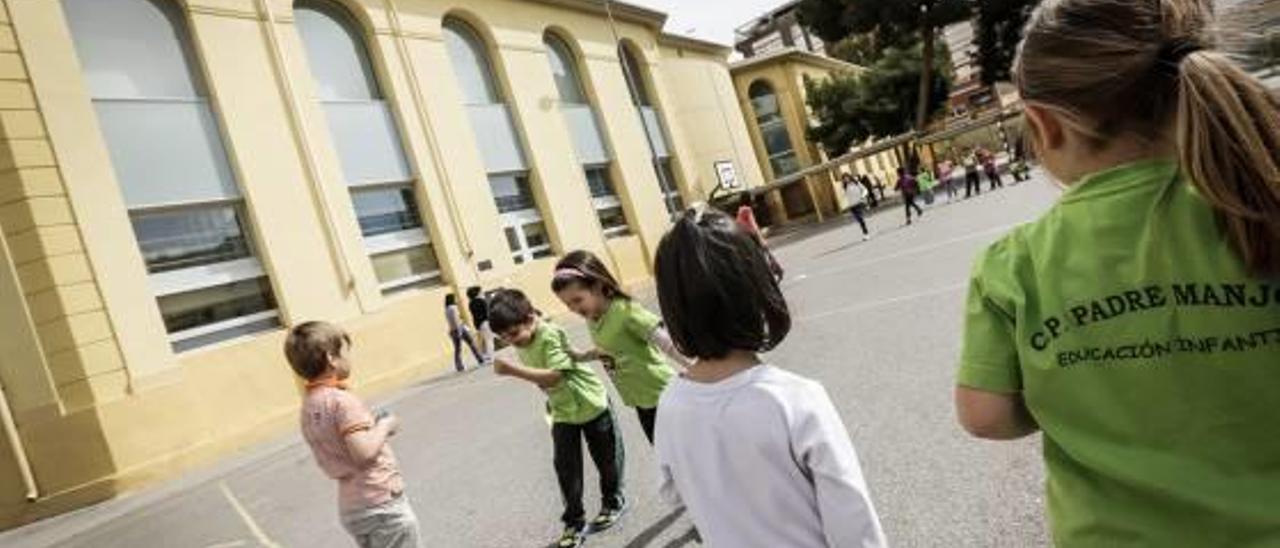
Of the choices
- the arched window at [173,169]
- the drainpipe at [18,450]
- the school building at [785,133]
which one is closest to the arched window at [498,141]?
the arched window at [173,169]

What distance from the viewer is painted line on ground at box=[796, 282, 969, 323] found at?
10.0 metres

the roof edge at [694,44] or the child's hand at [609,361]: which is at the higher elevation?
the roof edge at [694,44]

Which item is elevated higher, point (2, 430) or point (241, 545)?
point (2, 430)

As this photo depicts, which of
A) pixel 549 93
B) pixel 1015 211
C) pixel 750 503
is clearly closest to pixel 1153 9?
pixel 750 503

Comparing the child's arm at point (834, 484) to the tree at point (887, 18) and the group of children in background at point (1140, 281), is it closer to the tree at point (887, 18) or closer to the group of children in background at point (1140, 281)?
the group of children in background at point (1140, 281)

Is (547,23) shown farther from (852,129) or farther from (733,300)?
(733,300)

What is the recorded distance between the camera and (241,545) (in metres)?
7.45

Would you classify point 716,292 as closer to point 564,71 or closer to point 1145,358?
point 1145,358

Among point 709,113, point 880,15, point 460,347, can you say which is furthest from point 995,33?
point 460,347

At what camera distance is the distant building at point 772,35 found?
2977 inches

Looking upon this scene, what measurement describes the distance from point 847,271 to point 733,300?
13.6m

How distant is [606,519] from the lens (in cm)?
520

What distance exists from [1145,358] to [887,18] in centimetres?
3759

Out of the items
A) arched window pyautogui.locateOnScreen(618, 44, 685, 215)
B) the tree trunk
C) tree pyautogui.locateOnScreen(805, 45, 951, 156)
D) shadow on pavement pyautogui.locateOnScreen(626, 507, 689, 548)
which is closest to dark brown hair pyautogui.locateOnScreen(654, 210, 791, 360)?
shadow on pavement pyautogui.locateOnScreen(626, 507, 689, 548)
